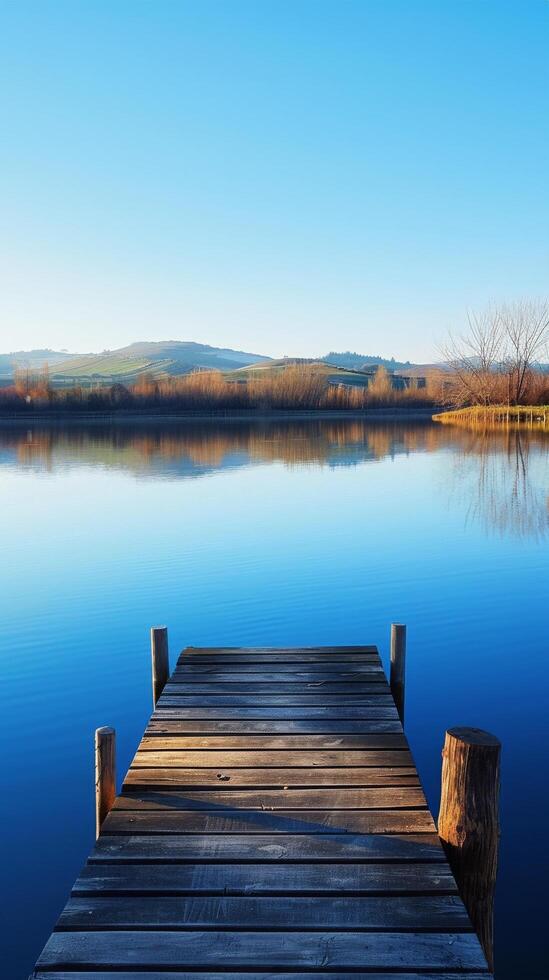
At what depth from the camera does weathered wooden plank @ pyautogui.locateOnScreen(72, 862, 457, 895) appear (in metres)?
3.09

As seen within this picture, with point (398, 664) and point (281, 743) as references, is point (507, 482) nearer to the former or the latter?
point (398, 664)

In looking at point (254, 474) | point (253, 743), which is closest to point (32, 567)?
point (253, 743)

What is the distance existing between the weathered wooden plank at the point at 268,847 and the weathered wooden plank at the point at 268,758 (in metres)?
0.73

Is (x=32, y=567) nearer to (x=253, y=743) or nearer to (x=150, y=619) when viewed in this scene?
(x=150, y=619)

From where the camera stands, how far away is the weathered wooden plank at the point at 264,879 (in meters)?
3.09

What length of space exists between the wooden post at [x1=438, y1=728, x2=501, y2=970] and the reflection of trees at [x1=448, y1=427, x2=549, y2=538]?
10744 millimetres

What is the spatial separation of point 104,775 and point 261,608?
5213 mm

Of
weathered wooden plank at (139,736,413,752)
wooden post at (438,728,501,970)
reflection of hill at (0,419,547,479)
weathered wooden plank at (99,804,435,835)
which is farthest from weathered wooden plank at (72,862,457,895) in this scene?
reflection of hill at (0,419,547,479)

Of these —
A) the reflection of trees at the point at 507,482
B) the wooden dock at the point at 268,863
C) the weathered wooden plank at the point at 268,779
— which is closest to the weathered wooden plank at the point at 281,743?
the wooden dock at the point at 268,863

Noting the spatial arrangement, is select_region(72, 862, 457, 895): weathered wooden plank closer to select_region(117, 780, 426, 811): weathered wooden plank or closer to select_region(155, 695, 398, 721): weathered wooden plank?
select_region(117, 780, 426, 811): weathered wooden plank

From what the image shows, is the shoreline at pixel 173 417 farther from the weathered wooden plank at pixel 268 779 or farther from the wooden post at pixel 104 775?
the wooden post at pixel 104 775

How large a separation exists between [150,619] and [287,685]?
12.1ft

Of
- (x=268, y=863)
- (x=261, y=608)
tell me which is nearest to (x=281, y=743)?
(x=268, y=863)

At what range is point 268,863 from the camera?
10.8 ft
